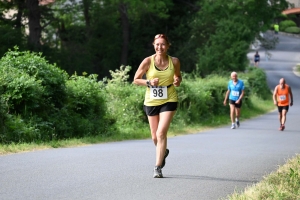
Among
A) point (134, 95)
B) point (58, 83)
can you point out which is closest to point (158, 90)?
point (58, 83)

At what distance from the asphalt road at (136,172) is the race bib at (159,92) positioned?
1081 millimetres

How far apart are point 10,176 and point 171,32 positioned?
55853mm

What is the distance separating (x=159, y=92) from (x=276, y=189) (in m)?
2.61

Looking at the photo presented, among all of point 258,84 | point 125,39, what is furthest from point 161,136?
point 125,39

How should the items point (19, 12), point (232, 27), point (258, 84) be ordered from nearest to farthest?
point (258, 84)
point (19, 12)
point (232, 27)

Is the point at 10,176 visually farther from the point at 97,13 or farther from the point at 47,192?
the point at 97,13

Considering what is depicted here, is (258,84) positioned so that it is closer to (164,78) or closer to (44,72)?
(44,72)

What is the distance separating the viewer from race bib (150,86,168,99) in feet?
35.5

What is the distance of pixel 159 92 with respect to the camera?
10.8 m

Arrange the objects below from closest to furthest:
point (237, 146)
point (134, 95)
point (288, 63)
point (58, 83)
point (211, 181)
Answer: point (211, 181) < point (237, 146) < point (58, 83) < point (134, 95) < point (288, 63)

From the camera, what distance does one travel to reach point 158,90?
1084cm

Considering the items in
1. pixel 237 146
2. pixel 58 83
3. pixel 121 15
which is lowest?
pixel 237 146

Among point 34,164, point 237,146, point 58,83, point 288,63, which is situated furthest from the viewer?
point 288,63

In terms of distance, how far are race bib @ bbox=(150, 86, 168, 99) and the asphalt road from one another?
108 cm
